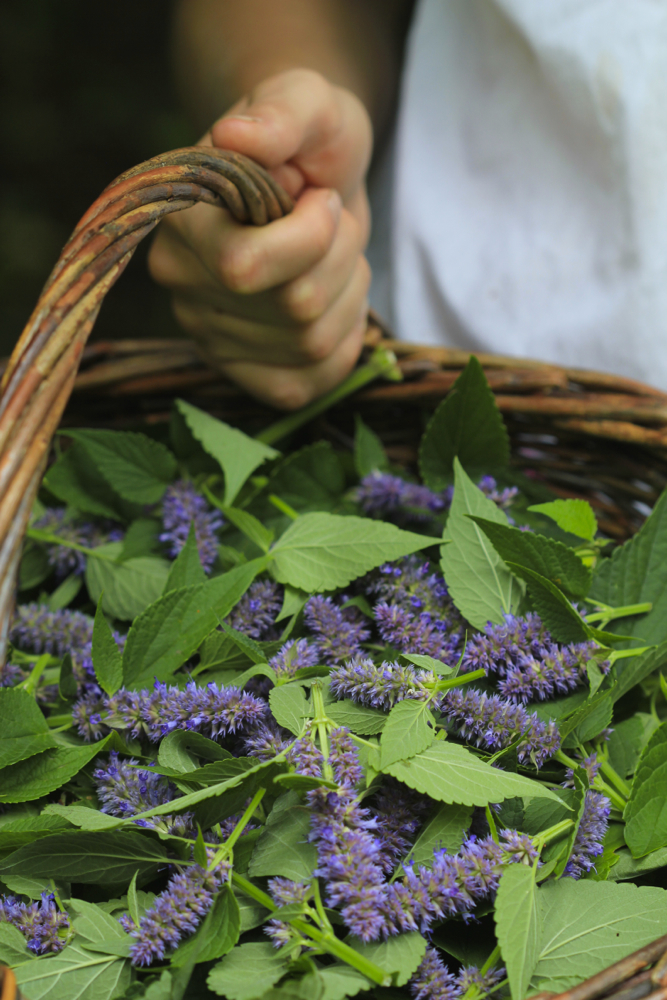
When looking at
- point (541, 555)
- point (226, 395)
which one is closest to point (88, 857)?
point (541, 555)

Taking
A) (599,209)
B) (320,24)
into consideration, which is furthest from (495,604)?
(320,24)

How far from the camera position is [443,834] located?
29 cm

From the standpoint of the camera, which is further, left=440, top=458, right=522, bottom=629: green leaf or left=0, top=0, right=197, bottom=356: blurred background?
left=0, top=0, right=197, bottom=356: blurred background

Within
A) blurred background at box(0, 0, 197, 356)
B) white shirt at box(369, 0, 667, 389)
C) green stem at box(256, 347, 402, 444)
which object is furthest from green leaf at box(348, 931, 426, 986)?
blurred background at box(0, 0, 197, 356)

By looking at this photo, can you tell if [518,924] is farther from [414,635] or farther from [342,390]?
[342,390]

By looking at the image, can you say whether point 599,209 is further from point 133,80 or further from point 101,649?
point 133,80

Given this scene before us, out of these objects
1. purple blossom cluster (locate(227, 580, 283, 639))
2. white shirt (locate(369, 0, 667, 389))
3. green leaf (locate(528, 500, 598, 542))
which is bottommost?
purple blossom cluster (locate(227, 580, 283, 639))

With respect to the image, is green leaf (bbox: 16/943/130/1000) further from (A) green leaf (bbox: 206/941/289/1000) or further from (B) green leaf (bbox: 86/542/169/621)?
(B) green leaf (bbox: 86/542/169/621)

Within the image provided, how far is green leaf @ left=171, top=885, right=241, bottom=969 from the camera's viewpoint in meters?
0.25

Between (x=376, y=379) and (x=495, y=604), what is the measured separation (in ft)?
0.79

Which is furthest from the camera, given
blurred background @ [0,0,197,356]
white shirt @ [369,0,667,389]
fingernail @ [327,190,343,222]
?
blurred background @ [0,0,197,356]

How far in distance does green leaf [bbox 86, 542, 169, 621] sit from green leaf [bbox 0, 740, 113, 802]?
0.10 metres

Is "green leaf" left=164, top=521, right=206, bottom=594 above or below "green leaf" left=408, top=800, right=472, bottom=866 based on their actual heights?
above

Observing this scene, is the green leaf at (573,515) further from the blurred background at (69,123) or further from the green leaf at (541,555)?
the blurred background at (69,123)
